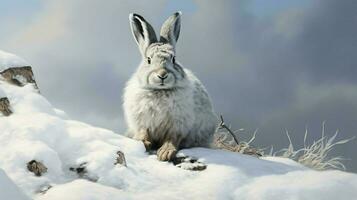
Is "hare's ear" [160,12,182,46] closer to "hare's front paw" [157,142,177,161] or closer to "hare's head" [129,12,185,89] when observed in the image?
"hare's head" [129,12,185,89]

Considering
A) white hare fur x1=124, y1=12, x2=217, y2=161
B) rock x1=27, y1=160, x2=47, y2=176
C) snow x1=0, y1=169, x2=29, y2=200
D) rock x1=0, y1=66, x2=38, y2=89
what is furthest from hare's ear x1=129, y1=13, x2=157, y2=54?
snow x1=0, y1=169, x2=29, y2=200

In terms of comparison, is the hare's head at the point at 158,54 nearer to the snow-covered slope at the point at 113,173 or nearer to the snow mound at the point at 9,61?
the snow-covered slope at the point at 113,173

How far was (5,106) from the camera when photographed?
5809mm

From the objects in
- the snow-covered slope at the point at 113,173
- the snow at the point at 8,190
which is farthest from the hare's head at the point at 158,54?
the snow at the point at 8,190

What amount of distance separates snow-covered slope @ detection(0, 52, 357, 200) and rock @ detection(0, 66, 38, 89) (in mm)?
362

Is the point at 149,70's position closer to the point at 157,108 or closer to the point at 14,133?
the point at 157,108

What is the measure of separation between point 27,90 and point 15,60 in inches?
20.1

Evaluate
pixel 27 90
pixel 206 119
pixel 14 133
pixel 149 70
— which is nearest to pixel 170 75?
pixel 149 70

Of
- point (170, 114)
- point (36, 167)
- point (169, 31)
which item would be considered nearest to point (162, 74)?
point (170, 114)

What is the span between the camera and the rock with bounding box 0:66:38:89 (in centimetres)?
634

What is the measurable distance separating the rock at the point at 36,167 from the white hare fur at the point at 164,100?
163 centimetres

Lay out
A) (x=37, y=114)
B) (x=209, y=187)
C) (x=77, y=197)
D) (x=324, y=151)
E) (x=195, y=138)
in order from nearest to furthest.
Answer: (x=77, y=197) < (x=209, y=187) < (x=37, y=114) < (x=195, y=138) < (x=324, y=151)

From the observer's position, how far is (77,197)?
4305 mm

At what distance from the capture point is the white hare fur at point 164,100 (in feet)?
21.3
